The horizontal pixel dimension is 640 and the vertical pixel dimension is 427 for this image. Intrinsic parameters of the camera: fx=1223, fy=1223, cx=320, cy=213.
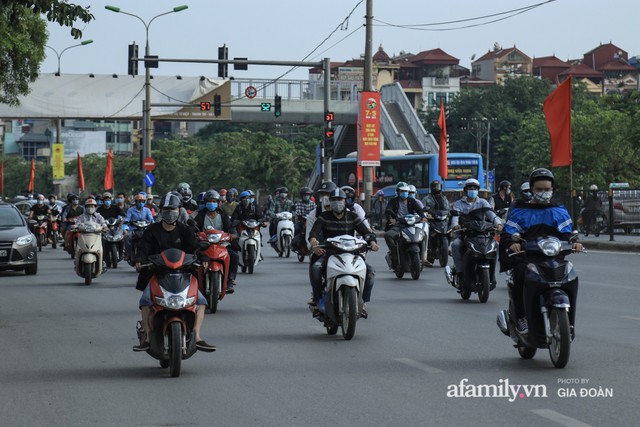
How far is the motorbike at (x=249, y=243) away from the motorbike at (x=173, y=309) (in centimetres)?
1148

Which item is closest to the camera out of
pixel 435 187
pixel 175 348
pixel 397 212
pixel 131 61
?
pixel 175 348

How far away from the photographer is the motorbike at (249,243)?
21.5 meters

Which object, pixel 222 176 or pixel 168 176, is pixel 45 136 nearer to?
pixel 168 176

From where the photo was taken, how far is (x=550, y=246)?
31.7ft

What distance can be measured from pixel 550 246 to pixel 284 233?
19232mm

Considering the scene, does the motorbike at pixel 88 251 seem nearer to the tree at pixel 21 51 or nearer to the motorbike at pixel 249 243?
the motorbike at pixel 249 243

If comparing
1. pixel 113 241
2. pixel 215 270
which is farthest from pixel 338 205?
pixel 113 241

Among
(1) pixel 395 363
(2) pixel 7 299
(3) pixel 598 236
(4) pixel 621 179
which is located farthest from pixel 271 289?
(4) pixel 621 179

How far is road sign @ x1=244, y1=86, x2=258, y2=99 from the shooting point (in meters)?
60.0

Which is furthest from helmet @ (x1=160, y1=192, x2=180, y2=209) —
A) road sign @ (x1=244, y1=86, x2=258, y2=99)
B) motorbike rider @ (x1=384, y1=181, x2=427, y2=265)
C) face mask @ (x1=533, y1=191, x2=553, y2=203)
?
road sign @ (x1=244, y1=86, x2=258, y2=99)

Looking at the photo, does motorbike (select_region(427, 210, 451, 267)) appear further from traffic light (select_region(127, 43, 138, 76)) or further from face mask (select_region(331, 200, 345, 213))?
traffic light (select_region(127, 43, 138, 76))

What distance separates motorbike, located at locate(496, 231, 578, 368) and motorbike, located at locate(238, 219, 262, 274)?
38.9ft

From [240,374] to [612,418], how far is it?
3.36 m

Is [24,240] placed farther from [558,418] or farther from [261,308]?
[558,418]
